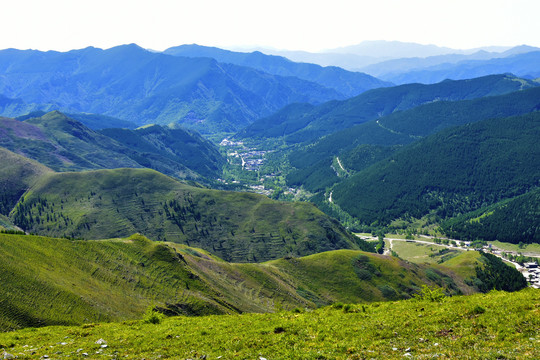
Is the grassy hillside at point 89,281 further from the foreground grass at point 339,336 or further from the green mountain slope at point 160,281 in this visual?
the foreground grass at point 339,336

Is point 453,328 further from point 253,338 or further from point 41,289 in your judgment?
point 41,289

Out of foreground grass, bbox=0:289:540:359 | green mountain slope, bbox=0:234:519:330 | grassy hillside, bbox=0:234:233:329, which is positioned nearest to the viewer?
foreground grass, bbox=0:289:540:359

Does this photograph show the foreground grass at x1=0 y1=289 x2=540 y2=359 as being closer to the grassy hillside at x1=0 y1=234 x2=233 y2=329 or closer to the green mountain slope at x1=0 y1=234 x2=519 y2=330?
the grassy hillside at x1=0 y1=234 x2=233 y2=329

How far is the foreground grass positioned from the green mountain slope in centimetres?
2253

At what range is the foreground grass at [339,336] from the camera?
33.8m

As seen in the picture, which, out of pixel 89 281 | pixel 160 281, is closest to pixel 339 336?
pixel 89 281

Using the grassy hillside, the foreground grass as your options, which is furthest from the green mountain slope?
the foreground grass

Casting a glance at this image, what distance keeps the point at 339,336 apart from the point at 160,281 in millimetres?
80231

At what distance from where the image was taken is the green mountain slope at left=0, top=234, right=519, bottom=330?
72938 millimetres

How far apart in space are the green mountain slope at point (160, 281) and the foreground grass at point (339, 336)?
73.9ft

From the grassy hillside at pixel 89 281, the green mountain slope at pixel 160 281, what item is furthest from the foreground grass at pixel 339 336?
the green mountain slope at pixel 160 281

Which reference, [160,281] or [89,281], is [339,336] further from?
[160,281]

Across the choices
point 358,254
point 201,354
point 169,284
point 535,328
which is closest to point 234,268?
point 169,284

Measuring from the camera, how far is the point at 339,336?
3931 centimetres
